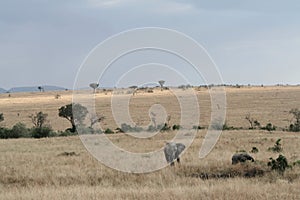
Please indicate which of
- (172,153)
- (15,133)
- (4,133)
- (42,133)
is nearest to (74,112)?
(42,133)

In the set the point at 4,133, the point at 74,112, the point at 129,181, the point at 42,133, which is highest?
the point at 74,112

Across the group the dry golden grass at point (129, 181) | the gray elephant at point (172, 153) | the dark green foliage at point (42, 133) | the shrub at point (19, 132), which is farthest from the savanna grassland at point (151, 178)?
the shrub at point (19, 132)

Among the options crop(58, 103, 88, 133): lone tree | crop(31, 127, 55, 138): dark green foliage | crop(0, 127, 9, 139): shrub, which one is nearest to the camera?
crop(0, 127, 9, 139): shrub

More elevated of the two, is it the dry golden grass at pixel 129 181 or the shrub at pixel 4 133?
the shrub at pixel 4 133

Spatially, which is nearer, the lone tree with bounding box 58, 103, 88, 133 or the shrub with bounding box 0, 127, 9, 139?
the shrub with bounding box 0, 127, 9, 139

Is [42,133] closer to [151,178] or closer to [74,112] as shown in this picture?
[74,112]

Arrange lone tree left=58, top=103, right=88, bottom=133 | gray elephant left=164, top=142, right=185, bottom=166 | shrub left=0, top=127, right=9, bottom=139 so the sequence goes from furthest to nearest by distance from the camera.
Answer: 1. lone tree left=58, top=103, right=88, bottom=133
2. shrub left=0, top=127, right=9, bottom=139
3. gray elephant left=164, top=142, right=185, bottom=166

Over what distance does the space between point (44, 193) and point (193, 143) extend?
1489 cm

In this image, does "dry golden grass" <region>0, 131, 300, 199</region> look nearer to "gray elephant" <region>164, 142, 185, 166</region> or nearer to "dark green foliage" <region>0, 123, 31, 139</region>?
"gray elephant" <region>164, 142, 185, 166</region>

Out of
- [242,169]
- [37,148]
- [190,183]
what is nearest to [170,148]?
[242,169]

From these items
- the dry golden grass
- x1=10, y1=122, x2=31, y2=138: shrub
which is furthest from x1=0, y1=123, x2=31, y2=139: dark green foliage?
the dry golden grass

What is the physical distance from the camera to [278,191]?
1188 centimetres

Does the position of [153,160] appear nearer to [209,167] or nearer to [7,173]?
[209,167]

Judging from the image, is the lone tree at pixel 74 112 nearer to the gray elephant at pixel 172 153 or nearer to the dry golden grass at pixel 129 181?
the dry golden grass at pixel 129 181
